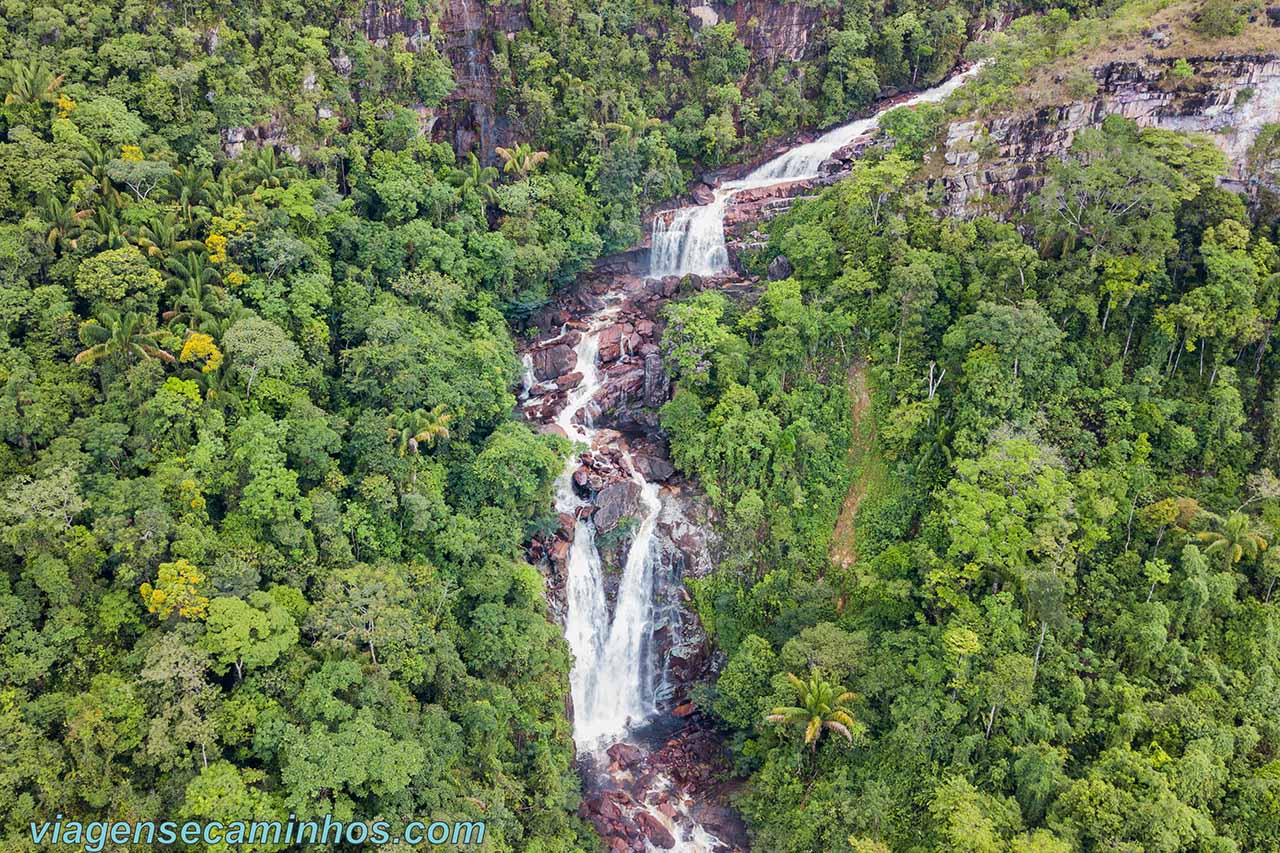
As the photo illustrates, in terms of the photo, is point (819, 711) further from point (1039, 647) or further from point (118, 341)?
point (118, 341)

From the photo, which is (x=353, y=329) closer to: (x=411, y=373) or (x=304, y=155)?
(x=411, y=373)

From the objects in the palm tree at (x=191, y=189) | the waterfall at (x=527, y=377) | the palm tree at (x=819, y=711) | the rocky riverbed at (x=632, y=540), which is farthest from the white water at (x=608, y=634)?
the palm tree at (x=191, y=189)

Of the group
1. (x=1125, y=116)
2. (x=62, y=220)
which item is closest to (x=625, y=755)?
(x=62, y=220)

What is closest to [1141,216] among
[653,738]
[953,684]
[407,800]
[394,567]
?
[953,684]

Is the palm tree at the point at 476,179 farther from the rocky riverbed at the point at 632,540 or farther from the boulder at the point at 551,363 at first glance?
the boulder at the point at 551,363

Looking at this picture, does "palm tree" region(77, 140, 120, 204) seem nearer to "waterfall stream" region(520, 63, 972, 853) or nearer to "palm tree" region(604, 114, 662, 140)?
"waterfall stream" region(520, 63, 972, 853)

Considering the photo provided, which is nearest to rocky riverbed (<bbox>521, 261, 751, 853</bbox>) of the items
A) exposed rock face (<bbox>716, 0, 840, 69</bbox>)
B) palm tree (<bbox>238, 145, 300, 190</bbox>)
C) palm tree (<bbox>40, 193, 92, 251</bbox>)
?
palm tree (<bbox>238, 145, 300, 190</bbox>)
